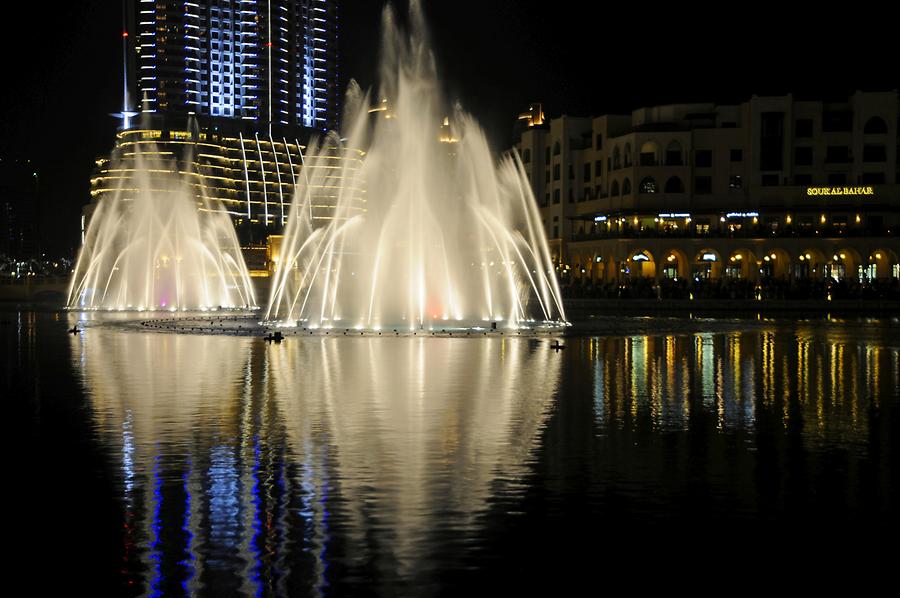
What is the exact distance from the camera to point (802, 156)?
9831 cm

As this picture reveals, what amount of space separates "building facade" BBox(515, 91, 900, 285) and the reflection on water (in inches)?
2669

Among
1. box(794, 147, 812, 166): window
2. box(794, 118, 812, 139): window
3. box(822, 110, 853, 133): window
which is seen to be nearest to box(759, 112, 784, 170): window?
box(794, 147, 812, 166): window

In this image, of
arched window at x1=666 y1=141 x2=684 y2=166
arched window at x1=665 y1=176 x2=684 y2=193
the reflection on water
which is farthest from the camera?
arched window at x1=665 y1=176 x2=684 y2=193

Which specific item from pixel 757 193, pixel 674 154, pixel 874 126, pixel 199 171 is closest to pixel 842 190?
pixel 874 126

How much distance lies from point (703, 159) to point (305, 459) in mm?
89867

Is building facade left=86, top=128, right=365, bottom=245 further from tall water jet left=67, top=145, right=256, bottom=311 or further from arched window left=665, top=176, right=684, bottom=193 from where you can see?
arched window left=665, top=176, right=684, bottom=193

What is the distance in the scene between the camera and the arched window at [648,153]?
100688mm

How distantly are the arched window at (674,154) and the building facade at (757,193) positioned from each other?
0.32 feet

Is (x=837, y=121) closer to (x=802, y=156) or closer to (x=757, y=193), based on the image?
(x=802, y=156)

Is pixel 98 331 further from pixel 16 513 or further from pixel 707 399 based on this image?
pixel 16 513

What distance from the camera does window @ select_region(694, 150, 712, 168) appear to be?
329ft

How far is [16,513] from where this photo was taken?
12.0 meters

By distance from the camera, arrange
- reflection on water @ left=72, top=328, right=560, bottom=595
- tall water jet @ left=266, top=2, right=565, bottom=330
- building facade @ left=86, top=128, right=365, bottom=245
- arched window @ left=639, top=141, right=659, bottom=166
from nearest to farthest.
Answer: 1. reflection on water @ left=72, top=328, right=560, bottom=595
2. tall water jet @ left=266, top=2, right=565, bottom=330
3. arched window @ left=639, top=141, right=659, bottom=166
4. building facade @ left=86, top=128, right=365, bottom=245

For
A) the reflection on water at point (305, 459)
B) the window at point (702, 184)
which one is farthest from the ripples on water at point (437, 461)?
the window at point (702, 184)
